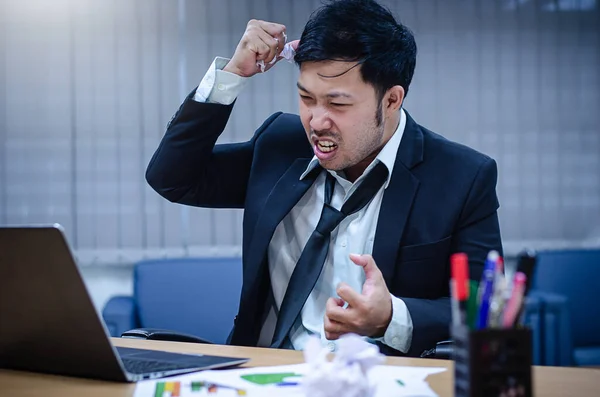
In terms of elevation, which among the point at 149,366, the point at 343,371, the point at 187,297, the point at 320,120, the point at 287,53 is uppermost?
the point at 287,53

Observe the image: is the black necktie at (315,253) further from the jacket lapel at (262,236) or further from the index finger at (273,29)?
the index finger at (273,29)

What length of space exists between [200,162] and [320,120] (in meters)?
0.36

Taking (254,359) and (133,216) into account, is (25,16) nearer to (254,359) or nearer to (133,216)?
(133,216)

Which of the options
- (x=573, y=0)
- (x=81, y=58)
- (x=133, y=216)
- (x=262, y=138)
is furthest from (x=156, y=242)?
(x=573, y=0)

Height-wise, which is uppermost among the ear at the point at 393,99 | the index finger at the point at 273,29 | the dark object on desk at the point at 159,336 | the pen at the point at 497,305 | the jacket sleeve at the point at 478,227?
the index finger at the point at 273,29

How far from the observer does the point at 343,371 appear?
811 millimetres

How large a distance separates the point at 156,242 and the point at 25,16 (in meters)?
1.23

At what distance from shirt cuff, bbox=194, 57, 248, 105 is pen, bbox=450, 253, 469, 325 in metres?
1.26

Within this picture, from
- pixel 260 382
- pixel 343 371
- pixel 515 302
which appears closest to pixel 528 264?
pixel 515 302

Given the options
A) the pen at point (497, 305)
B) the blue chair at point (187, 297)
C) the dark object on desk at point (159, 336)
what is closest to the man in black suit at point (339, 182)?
the dark object on desk at point (159, 336)

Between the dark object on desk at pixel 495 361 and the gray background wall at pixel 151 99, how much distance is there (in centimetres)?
299

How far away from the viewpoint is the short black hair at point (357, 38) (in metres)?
1.72

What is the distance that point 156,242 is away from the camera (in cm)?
359

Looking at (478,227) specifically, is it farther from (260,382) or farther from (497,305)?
(497,305)
